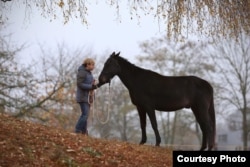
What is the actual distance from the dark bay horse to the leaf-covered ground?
1080 millimetres

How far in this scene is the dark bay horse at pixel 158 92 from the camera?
9336 mm

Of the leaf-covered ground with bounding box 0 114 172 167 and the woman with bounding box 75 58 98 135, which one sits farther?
the woman with bounding box 75 58 98 135

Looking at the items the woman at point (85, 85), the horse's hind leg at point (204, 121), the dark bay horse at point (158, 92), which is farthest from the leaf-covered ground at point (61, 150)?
the horse's hind leg at point (204, 121)

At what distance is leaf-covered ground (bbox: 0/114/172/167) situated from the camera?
6398mm

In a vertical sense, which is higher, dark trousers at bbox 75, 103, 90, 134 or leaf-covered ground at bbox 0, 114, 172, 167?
dark trousers at bbox 75, 103, 90, 134

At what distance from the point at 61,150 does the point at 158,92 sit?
3.26 metres

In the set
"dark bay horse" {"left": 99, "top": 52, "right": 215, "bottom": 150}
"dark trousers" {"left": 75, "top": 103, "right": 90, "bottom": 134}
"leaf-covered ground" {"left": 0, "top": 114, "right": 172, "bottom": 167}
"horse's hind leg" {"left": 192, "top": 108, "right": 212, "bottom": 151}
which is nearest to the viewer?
"leaf-covered ground" {"left": 0, "top": 114, "right": 172, "bottom": 167}

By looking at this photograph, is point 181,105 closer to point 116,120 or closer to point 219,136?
point 116,120

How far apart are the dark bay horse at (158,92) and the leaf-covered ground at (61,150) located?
108 cm

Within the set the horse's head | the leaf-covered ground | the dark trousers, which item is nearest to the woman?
the dark trousers

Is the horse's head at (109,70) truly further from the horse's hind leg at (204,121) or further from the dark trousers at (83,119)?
the horse's hind leg at (204,121)

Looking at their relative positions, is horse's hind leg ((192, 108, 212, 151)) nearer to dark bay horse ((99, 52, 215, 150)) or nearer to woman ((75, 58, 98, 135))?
dark bay horse ((99, 52, 215, 150))

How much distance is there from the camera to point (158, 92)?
9.41 m

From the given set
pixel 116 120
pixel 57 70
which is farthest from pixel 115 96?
pixel 57 70
